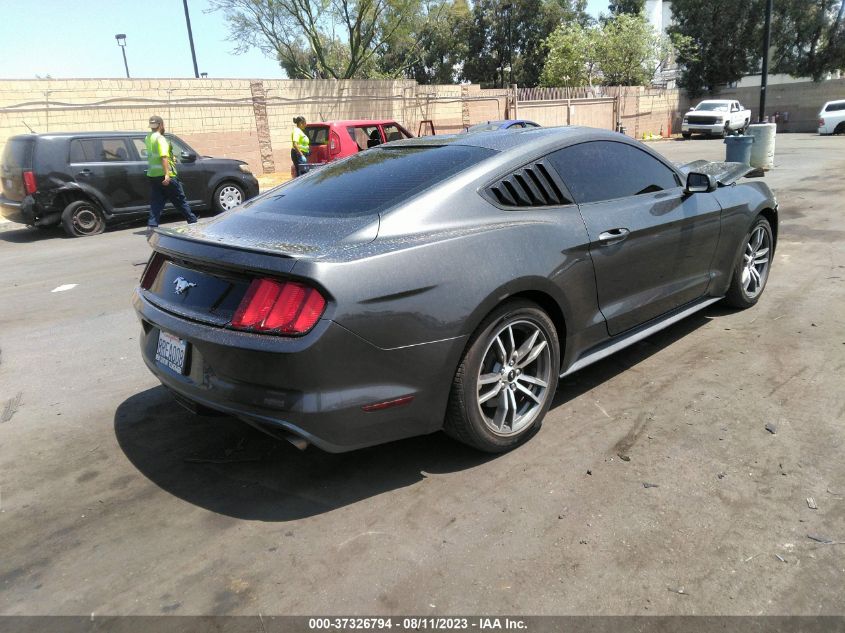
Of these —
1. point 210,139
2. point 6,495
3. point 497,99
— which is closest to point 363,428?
point 6,495

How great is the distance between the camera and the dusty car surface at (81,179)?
10531 mm

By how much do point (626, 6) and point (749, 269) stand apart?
61.1 metres

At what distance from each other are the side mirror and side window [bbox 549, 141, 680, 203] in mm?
93

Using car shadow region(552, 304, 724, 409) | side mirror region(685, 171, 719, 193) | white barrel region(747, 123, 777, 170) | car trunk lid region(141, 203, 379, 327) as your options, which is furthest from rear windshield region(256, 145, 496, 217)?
white barrel region(747, 123, 777, 170)

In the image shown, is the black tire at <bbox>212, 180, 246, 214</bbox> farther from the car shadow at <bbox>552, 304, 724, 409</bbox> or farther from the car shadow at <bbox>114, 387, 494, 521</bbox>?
the car shadow at <bbox>552, 304, 724, 409</bbox>

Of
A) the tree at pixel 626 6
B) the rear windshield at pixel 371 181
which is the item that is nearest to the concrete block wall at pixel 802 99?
the tree at pixel 626 6

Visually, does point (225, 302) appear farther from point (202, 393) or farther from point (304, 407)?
point (304, 407)

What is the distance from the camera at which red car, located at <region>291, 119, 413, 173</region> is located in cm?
1452

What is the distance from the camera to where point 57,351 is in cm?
515

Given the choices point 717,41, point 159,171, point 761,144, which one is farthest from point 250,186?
point 717,41

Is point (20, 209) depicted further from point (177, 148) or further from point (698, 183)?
point (698, 183)

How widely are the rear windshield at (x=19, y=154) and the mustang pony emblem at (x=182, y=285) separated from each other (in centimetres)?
933

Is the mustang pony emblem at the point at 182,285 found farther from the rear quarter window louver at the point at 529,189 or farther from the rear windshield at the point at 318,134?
the rear windshield at the point at 318,134

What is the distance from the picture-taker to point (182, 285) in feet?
9.99
